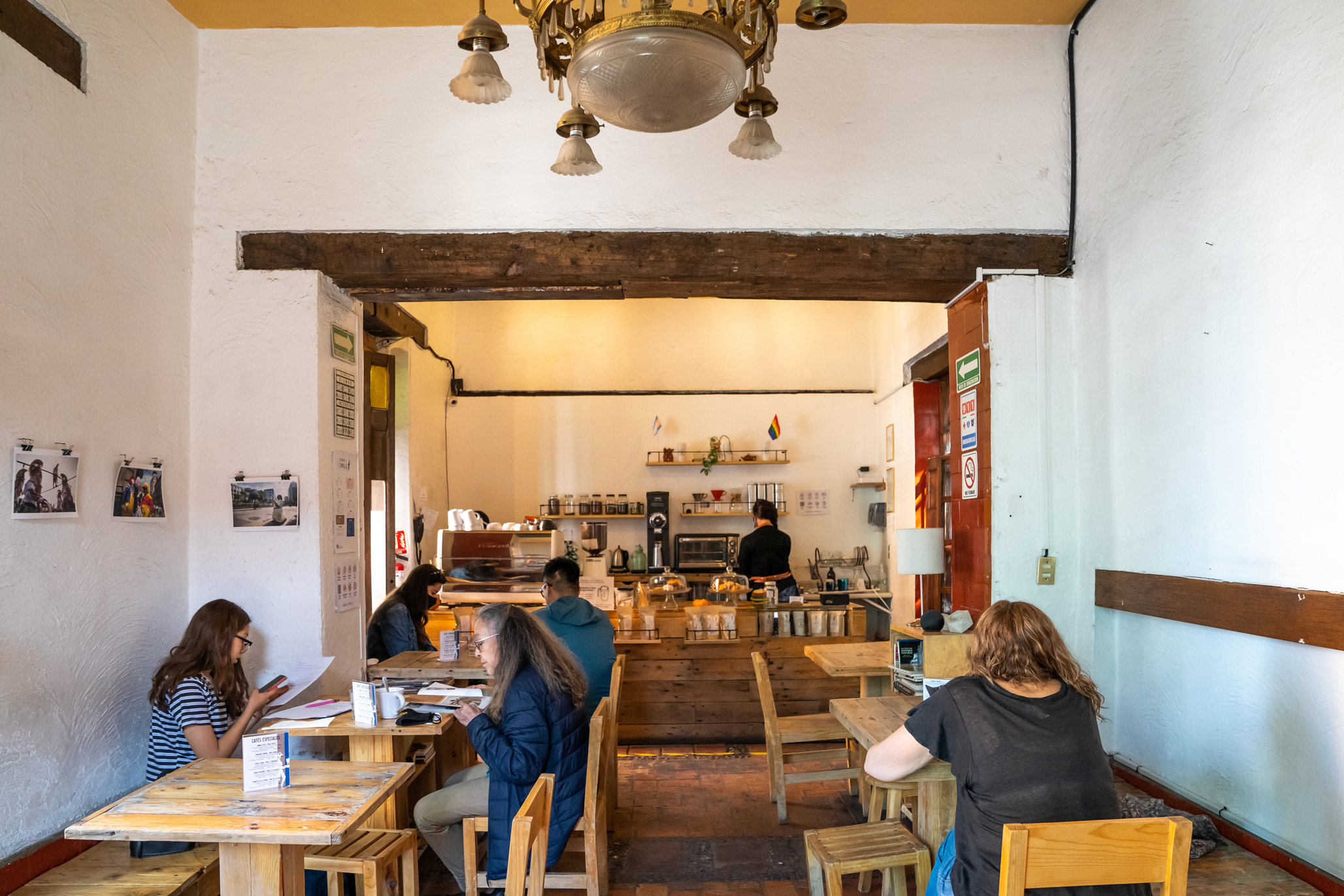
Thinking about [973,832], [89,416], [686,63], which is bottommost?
[973,832]

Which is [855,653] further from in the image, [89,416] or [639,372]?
[639,372]

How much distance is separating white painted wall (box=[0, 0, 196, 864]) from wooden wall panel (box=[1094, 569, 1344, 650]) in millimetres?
4148

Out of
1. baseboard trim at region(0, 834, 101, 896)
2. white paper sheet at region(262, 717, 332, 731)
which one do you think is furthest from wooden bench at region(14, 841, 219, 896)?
white paper sheet at region(262, 717, 332, 731)

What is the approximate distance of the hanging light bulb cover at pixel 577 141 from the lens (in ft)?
9.25

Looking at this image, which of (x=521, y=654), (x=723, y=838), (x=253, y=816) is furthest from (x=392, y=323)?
(x=253, y=816)

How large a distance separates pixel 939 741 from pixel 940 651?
49.4 inches

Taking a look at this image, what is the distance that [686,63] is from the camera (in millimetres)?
2039

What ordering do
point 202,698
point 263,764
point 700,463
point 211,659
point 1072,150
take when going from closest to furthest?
1. point 263,764
2. point 202,698
3. point 211,659
4. point 1072,150
5. point 700,463

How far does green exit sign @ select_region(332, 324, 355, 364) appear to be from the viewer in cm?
425

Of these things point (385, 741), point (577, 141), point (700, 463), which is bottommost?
point (385, 741)

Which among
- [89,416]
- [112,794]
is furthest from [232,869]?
[89,416]

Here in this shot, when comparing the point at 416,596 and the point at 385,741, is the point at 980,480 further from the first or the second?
the point at 416,596

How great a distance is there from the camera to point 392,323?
661 cm

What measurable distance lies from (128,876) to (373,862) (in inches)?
31.2
